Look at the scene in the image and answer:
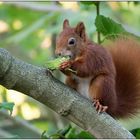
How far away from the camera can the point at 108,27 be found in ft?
5.93

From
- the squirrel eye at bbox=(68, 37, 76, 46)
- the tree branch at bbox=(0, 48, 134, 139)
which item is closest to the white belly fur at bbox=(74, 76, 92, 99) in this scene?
the squirrel eye at bbox=(68, 37, 76, 46)

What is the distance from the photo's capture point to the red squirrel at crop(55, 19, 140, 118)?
1821 mm

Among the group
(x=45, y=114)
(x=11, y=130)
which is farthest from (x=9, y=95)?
(x=11, y=130)

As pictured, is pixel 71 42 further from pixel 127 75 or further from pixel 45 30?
pixel 45 30

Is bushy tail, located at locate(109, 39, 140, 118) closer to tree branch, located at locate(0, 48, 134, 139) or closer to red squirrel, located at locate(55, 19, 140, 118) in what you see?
red squirrel, located at locate(55, 19, 140, 118)

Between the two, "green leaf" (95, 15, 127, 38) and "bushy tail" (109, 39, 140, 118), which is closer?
"green leaf" (95, 15, 127, 38)

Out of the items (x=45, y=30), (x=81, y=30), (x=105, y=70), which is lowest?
(x=45, y=30)

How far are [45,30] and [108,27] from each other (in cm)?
191

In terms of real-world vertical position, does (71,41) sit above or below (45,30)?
above

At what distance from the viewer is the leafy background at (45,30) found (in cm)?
219

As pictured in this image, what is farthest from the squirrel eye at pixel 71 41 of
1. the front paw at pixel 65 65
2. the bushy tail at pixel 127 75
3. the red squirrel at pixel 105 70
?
the front paw at pixel 65 65

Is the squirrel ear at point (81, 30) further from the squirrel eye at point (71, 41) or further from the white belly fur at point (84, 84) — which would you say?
the white belly fur at point (84, 84)

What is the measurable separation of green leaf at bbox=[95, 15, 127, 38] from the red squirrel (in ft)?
0.23

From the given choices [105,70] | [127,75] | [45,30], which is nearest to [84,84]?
[105,70]
